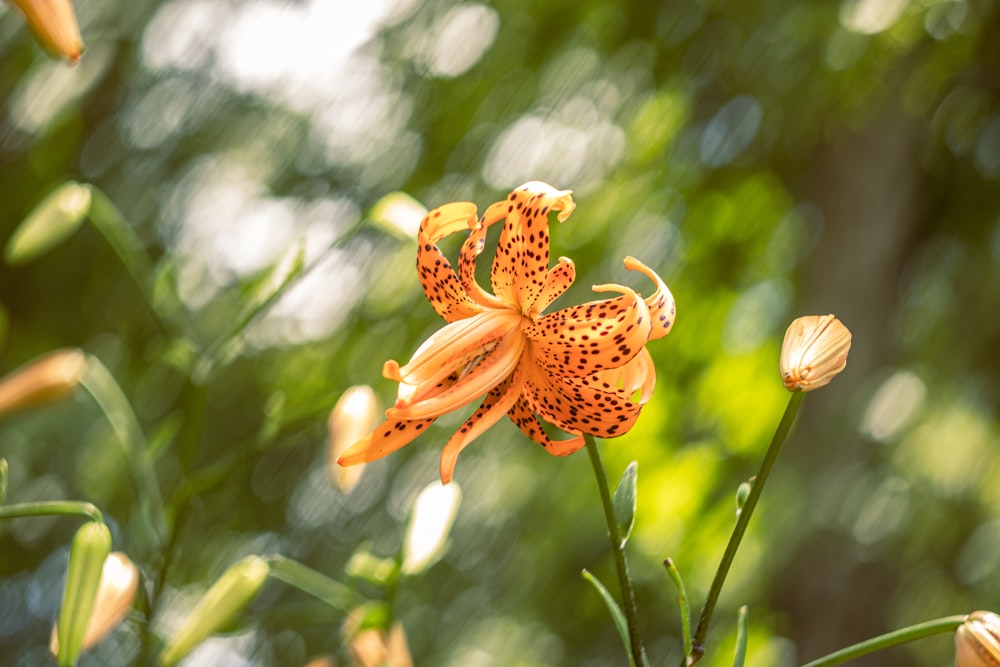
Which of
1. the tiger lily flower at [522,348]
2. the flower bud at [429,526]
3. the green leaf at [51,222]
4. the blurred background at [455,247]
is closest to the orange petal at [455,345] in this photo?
the tiger lily flower at [522,348]

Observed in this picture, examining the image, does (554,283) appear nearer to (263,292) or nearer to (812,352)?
(812,352)

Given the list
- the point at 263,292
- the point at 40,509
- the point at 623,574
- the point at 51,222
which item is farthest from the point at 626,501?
the point at 51,222

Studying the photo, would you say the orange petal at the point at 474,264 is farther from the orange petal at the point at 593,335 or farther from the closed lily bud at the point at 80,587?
the closed lily bud at the point at 80,587

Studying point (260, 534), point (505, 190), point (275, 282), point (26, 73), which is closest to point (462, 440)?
point (275, 282)

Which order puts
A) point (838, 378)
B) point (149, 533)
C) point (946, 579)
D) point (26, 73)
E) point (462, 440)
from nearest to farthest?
point (462, 440) → point (149, 533) → point (26, 73) → point (838, 378) → point (946, 579)

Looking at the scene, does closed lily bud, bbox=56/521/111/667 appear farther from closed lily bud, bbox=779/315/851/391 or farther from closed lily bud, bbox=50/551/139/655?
closed lily bud, bbox=779/315/851/391

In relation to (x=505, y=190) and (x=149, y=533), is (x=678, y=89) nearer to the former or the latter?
(x=505, y=190)

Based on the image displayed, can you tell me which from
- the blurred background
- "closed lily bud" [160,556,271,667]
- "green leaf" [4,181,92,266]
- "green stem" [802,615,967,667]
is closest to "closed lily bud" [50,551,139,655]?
"closed lily bud" [160,556,271,667]

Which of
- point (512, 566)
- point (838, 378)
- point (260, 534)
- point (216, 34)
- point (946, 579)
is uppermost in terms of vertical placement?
point (216, 34)
